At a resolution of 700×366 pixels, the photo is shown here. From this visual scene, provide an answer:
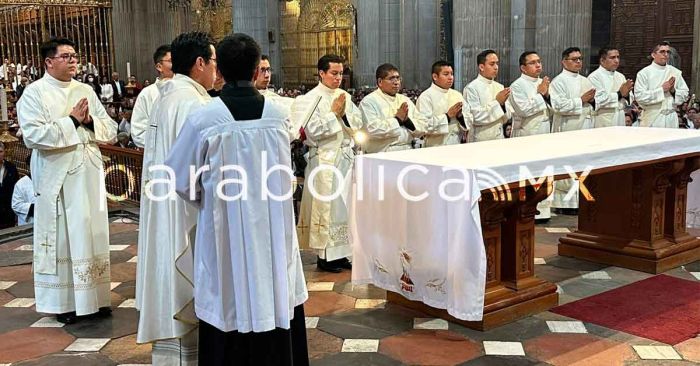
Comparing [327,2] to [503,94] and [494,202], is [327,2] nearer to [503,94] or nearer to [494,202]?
[503,94]

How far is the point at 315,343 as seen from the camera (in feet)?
15.1

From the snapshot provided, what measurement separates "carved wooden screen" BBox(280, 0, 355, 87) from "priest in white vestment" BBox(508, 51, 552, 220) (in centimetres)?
1117

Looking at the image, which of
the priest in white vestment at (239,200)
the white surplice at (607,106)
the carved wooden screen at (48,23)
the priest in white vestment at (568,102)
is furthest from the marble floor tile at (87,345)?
the carved wooden screen at (48,23)

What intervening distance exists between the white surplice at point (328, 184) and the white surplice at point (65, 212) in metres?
1.70

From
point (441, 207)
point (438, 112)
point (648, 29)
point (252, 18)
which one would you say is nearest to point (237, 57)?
point (441, 207)

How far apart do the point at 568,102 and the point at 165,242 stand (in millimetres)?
5374

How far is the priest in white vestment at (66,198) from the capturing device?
498cm

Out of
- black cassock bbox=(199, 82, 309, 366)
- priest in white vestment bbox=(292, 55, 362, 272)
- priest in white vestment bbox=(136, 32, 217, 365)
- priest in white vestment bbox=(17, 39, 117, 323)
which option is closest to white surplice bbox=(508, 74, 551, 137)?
priest in white vestment bbox=(292, 55, 362, 272)

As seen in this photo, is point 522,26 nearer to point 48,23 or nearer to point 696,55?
point 696,55

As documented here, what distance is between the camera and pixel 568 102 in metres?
7.96

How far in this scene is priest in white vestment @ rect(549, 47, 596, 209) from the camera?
8008 mm

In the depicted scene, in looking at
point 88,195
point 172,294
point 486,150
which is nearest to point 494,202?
point 486,150

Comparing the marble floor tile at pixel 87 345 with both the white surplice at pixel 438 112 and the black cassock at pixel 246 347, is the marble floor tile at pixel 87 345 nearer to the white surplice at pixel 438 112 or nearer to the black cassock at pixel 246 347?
the black cassock at pixel 246 347

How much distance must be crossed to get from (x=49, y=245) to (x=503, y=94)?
14.1 ft
